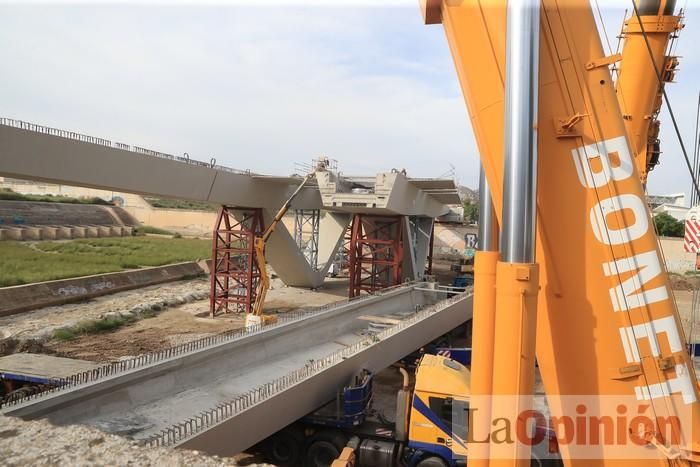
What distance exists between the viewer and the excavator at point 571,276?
2793 mm

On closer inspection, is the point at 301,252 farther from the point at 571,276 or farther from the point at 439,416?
the point at 571,276

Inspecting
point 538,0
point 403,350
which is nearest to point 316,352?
point 403,350

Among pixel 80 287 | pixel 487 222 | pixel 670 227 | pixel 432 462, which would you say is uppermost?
pixel 670 227

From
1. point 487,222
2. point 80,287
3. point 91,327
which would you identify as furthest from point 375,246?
point 487,222

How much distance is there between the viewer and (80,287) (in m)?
22.4

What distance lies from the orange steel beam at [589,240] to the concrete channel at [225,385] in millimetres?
4110

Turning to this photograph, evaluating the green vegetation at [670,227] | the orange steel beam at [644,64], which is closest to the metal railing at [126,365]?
the orange steel beam at [644,64]

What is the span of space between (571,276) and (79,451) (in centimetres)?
311

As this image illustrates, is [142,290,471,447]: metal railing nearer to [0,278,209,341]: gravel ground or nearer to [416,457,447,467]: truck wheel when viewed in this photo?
[416,457,447,467]: truck wheel

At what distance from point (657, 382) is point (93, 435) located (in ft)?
11.2

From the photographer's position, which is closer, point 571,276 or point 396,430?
point 571,276

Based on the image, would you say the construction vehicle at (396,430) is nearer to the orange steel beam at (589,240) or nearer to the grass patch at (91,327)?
the orange steel beam at (589,240)

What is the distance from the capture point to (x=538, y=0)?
9.11ft

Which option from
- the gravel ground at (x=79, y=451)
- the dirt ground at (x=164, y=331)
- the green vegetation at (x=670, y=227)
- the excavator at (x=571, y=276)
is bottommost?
the dirt ground at (x=164, y=331)
